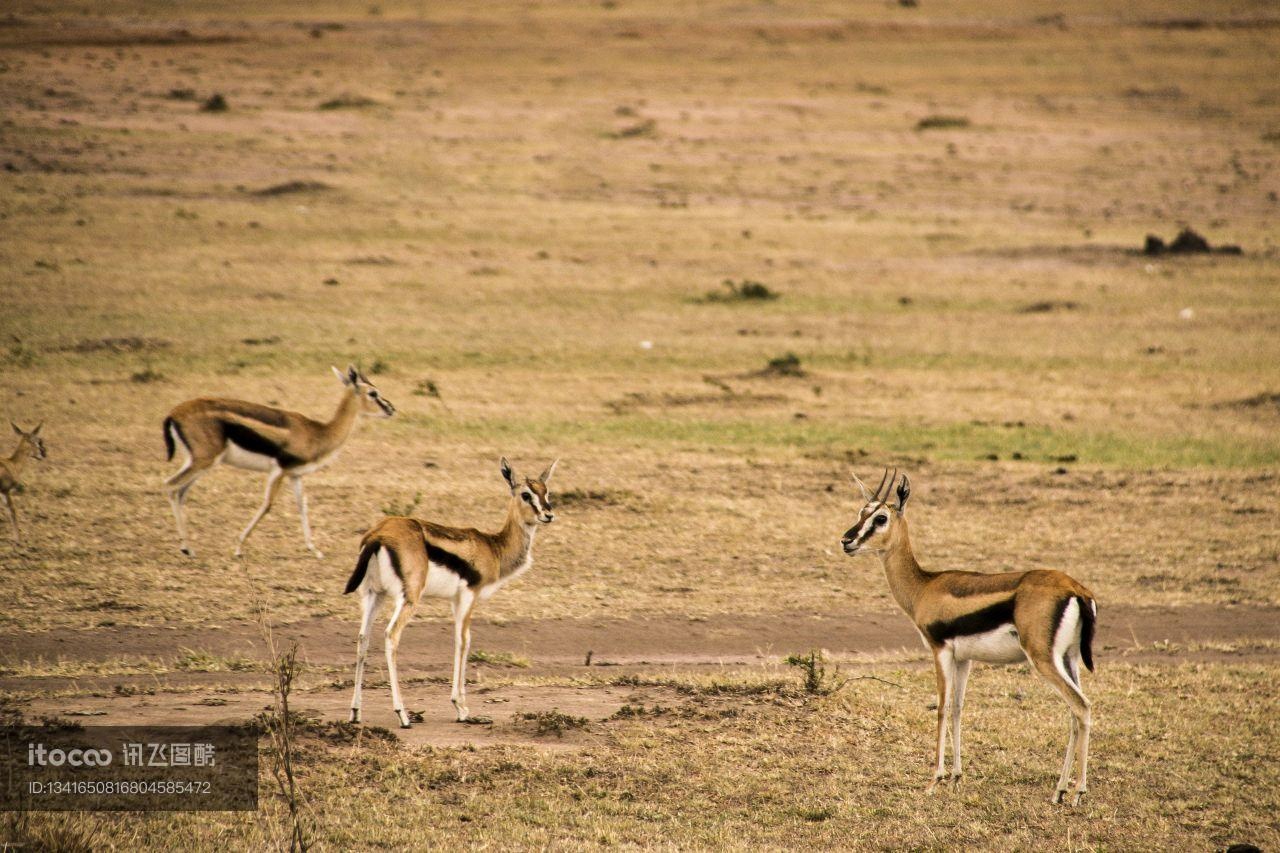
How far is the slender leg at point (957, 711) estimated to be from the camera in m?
8.25

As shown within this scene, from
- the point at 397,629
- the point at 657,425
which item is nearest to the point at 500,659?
the point at 397,629

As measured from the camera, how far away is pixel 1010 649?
26.6 feet

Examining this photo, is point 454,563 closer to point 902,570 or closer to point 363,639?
point 363,639

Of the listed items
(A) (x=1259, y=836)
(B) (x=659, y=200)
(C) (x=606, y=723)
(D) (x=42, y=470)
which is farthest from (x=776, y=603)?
(B) (x=659, y=200)

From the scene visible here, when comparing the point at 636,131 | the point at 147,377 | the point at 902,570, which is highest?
the point at 636,131

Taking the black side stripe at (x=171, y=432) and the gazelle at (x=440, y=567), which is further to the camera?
the black side stripe at (x=171, y=432)

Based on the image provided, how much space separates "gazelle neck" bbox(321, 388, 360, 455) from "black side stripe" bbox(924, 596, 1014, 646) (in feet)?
23.4

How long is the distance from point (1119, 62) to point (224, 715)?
5747 cm

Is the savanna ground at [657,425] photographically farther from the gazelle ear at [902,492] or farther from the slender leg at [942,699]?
the gazelle ear at [902,492]

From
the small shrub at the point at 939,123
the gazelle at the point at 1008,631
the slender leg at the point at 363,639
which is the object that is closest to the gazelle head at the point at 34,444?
the slender leg at the point at 363,639

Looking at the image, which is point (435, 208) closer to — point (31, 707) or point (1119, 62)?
point (31, 707)

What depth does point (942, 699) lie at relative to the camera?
831 cm

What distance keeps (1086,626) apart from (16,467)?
31.7 feet

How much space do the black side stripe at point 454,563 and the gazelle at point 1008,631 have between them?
2.90 metres
